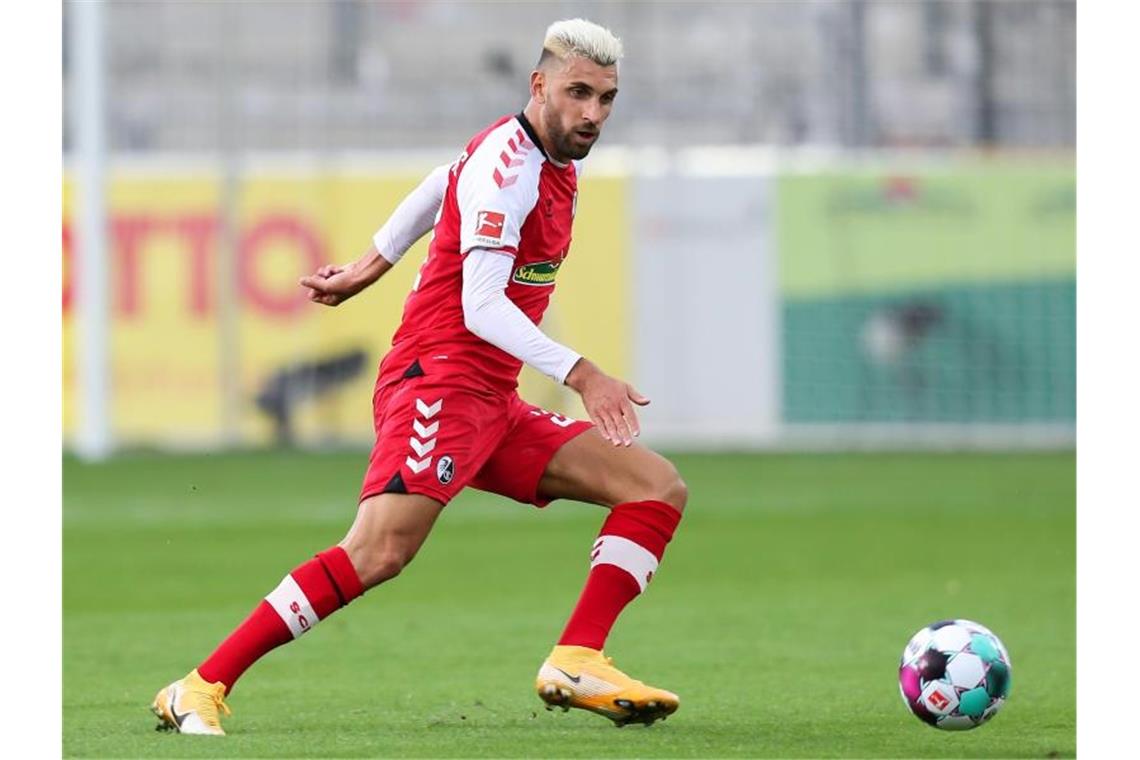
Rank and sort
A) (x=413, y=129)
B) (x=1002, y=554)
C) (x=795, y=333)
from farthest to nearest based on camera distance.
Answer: (x=413, y=129) < (x=795, y=333) < (x=1002, y=554)

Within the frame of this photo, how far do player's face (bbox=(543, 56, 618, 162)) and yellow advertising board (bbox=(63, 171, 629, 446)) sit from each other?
16.8 meters

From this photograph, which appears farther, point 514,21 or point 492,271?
point 514,21

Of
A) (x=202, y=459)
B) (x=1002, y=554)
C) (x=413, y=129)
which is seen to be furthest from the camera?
(x=413, y=129)

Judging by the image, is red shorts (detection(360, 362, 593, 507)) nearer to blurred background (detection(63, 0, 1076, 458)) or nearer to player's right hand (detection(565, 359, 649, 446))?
player's right hand (detection(565, 359, 649, 446))

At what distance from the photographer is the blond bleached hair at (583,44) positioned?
6449 mm

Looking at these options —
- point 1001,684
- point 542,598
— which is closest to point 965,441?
point 542,598

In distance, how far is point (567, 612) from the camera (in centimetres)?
1064

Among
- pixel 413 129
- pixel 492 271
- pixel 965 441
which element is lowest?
pixel 965 441

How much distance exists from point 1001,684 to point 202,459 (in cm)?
1608

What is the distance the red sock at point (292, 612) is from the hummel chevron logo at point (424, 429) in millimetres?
426

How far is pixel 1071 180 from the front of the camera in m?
24.0

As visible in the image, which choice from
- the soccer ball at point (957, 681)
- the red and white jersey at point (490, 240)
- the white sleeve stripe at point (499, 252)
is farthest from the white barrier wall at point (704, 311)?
the white sleeve stripe at point (499, 252)

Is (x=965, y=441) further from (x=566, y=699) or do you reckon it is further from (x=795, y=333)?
(x=566, y=699)

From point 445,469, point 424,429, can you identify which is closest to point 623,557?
point 445,469
